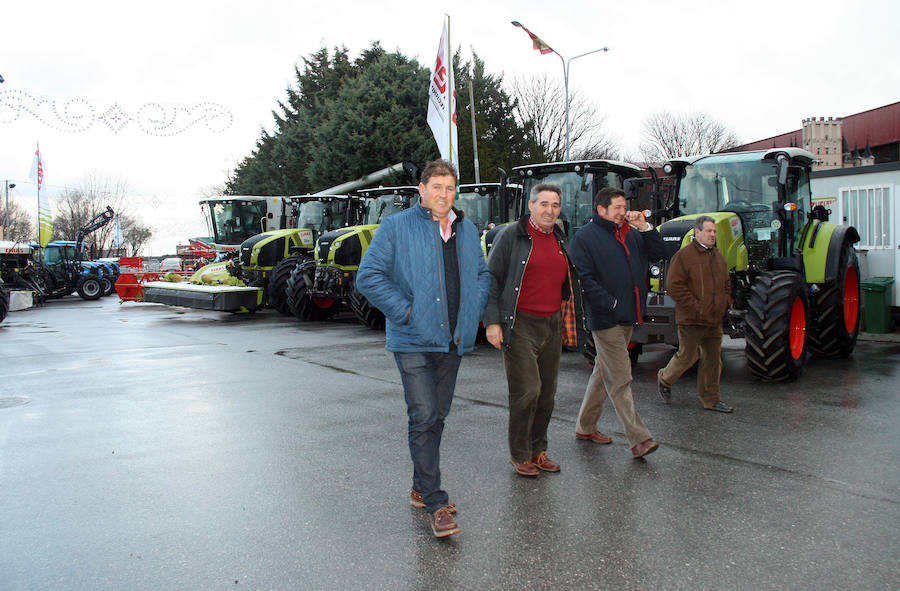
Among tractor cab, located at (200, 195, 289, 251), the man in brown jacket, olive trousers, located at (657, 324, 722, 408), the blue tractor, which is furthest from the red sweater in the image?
the blue tractor

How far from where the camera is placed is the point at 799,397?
272 inches

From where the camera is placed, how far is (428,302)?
391 centimetres

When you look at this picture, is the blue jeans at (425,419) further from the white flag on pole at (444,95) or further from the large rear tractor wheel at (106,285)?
the large rear tractor wheel at (106,285)

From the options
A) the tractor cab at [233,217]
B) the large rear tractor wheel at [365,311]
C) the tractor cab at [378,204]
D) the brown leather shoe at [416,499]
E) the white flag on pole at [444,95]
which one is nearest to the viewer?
the brown leather shoe at [416,499]

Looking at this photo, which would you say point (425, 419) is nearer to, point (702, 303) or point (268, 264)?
point (702, 303)

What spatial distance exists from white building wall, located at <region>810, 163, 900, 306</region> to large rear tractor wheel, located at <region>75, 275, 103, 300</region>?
2493 centimetres

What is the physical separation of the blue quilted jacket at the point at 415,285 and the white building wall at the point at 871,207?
34.3 ft

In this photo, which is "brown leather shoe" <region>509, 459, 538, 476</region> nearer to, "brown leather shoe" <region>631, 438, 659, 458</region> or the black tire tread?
"brown leather shoe" <region>631, 438, 659, 458</region>

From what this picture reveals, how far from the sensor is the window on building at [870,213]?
40.8ft

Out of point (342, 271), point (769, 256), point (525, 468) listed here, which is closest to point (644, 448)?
point (525, 468)

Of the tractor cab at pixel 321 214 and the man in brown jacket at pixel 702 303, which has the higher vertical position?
the tractor cab at pixel 321 214

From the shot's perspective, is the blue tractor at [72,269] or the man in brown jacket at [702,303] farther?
the blue tractor at [72,269]

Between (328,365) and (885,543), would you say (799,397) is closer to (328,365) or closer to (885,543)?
(885,543)

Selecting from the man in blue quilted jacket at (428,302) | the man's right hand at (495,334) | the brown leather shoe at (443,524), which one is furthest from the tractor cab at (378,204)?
the brown leather shoe at (443,524)
